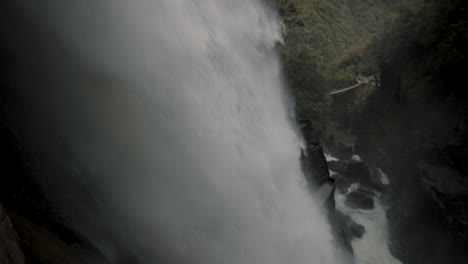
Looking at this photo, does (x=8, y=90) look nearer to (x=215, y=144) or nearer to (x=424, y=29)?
(x=215, y=144)

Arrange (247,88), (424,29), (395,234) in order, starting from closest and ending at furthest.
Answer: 1. (247,88)
2. (395,234)
3. (424,29)

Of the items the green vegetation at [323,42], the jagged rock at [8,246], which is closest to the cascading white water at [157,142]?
the jagged rock at [8,246]

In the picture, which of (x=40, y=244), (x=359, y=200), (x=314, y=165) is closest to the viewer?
(x=40, y=244)

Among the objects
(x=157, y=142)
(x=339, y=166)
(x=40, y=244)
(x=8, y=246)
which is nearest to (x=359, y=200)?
(x=339, y=166)

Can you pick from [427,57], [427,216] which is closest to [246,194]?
[427,216]

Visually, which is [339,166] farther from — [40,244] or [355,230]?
[40,244]

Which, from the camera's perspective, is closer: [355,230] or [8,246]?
[8,246]

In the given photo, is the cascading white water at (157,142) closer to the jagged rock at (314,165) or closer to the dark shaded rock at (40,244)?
the dark shaded rock at (40,244)
